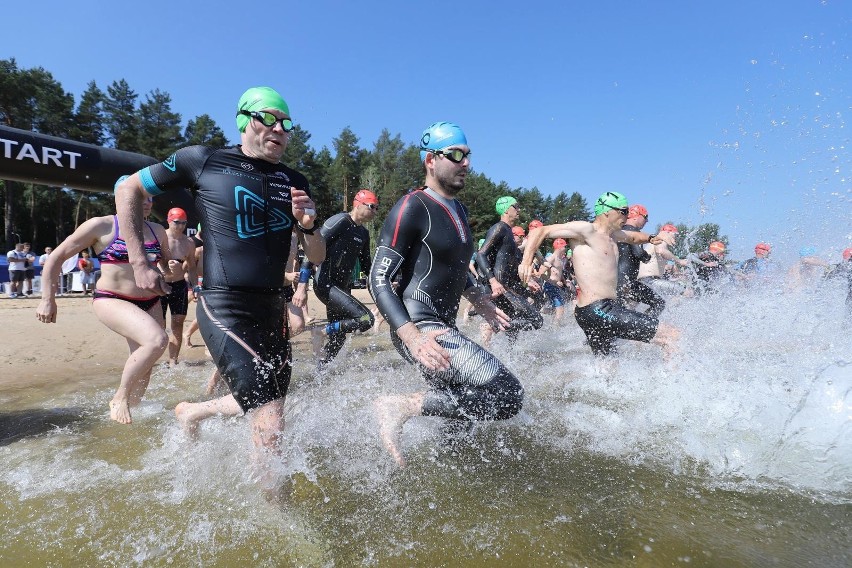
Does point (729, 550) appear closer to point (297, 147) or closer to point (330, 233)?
point (330, 233)

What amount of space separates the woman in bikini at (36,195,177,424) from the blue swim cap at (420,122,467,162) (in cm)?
196

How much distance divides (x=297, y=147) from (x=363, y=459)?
4959 centimetres

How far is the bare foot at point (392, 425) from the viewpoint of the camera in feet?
8.42

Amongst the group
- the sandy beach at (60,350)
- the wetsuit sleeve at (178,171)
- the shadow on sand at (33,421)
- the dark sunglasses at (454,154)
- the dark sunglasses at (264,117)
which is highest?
the dark sunglasses at (264,117)

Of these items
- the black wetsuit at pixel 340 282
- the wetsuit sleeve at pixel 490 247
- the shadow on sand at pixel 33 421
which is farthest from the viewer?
the wetsuit sleeve at pixel 490 247

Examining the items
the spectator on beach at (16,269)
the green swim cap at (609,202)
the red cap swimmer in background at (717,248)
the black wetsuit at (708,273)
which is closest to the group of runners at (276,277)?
the green swim cap at (609,202)

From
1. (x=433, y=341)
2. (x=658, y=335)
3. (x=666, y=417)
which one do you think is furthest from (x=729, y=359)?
(x=433, y=341)

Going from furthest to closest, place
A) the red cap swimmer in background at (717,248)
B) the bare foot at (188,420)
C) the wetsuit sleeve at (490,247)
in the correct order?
the red cap swimmer in background at (717,248) < the wetsuit sleeve at (490,247) < the bare foot at (188,420)

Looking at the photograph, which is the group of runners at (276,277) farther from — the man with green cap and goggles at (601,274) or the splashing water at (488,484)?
the man with green cap and goggles at (601,274)

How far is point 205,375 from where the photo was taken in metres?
5.72

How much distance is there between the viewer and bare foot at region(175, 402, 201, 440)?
106 inches

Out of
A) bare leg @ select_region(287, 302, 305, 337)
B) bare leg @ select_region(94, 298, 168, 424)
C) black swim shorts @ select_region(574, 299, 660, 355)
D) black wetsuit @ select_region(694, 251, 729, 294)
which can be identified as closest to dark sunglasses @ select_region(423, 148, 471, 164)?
bare leg @ select_region(94, 298, 168, 424)

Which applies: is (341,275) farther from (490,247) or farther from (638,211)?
(638,211)

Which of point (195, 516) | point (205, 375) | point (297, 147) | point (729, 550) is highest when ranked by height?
point (297, 147)
